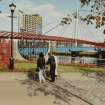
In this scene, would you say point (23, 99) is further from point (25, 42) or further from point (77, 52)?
point (77, 52)

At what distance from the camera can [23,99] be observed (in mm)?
15148

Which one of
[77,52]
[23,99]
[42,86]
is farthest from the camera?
[77,52]

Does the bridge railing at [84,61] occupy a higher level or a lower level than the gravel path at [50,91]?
higher

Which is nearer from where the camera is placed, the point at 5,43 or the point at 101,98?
the point at 101,98

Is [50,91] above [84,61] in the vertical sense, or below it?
below

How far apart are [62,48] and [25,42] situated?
15.4 meters

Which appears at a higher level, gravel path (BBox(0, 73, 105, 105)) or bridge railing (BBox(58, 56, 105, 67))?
bridge railing (BBox(58, 56, 105, 67))

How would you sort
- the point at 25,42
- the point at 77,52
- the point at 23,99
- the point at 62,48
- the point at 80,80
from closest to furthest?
the point at 23,99, the point at 80,80, the point at 25,42, the point at 77,52, the point at 62,48

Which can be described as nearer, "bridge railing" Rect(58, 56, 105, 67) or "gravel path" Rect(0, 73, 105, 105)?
"gravel path" Rect(0, 73, 105, 105)

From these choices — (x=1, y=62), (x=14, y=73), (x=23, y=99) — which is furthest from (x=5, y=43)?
(x=23, y=99)

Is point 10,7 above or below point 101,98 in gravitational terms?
above

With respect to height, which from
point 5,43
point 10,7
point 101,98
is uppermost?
point 10,7

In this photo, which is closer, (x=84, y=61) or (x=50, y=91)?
(x=50, y=91)

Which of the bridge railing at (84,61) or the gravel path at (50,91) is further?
the bridge railing at (84,61)
